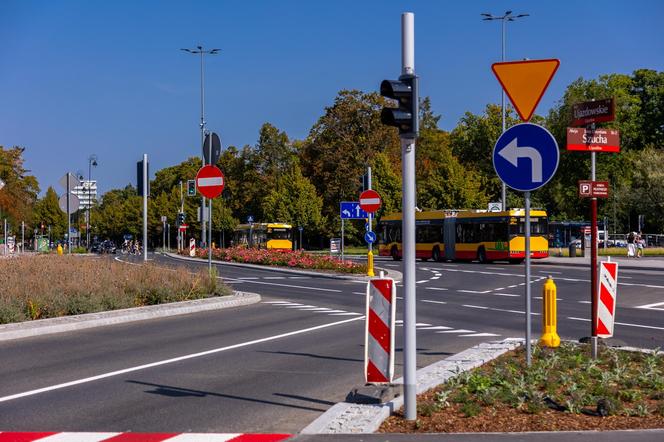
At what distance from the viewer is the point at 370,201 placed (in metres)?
28.4

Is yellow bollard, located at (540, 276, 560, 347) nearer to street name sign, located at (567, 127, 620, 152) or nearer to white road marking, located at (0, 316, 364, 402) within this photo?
street name sign, located at (567, 127, 620, 152)

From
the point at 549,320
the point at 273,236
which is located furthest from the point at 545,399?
the point at 273,236

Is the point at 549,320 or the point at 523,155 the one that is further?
the point at 549,320

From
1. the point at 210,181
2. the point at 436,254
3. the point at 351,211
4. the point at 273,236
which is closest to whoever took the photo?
the point at 210,181

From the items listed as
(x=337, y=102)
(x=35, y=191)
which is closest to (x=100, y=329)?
(x=337, y=102)

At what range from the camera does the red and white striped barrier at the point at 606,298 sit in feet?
35.0

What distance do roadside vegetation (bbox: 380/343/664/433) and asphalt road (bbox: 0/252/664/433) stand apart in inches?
46.7

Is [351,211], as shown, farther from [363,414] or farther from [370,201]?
[363,414]

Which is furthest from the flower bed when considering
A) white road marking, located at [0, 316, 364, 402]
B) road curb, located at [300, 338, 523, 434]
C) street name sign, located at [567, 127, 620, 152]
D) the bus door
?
road curb, located at [300, 338, 523, 434]

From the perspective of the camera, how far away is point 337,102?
77.6m

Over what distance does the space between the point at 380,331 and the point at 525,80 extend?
3.24 meters

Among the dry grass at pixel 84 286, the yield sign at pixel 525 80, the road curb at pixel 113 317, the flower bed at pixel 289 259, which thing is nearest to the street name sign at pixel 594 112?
the yield sign at pixel 525 80

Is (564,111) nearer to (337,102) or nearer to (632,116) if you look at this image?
(632,116)

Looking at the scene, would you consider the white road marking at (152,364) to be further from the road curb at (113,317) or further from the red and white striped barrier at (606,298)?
the red and white striped barrier at (606,298)
